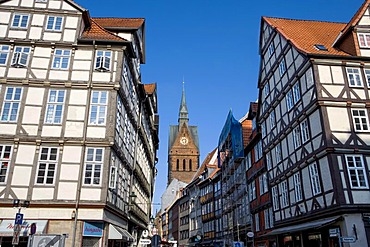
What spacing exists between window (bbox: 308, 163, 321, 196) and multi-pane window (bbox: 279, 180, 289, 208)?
3.77 metres

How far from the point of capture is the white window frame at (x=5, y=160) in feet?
55.7

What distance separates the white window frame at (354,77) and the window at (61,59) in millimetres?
15806

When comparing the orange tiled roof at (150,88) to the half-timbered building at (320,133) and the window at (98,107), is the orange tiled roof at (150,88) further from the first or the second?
the window at (98,107)

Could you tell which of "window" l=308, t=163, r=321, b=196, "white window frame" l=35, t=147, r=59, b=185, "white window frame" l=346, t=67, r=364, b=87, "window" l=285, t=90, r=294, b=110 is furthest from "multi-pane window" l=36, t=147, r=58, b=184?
"white window frame" l=346, t=67, r=364, b=87

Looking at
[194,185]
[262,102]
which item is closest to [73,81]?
[262,102]

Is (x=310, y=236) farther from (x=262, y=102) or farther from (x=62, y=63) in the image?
(x=62, y=63)

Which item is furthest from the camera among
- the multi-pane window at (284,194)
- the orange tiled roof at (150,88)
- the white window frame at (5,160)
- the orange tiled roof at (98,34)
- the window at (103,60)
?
the orange tiled roof at (150,88)

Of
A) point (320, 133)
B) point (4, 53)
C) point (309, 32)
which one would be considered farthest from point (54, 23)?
point (309, 32)

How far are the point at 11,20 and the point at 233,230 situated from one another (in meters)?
27.3

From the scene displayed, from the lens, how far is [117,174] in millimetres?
19719

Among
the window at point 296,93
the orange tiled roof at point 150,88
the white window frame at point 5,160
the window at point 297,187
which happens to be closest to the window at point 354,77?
the window at point 296,93

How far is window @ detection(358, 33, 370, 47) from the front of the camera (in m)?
19.8

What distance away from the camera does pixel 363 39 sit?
65.2 feet

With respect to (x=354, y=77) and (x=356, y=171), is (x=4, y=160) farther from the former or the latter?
(x=354, y=77)
